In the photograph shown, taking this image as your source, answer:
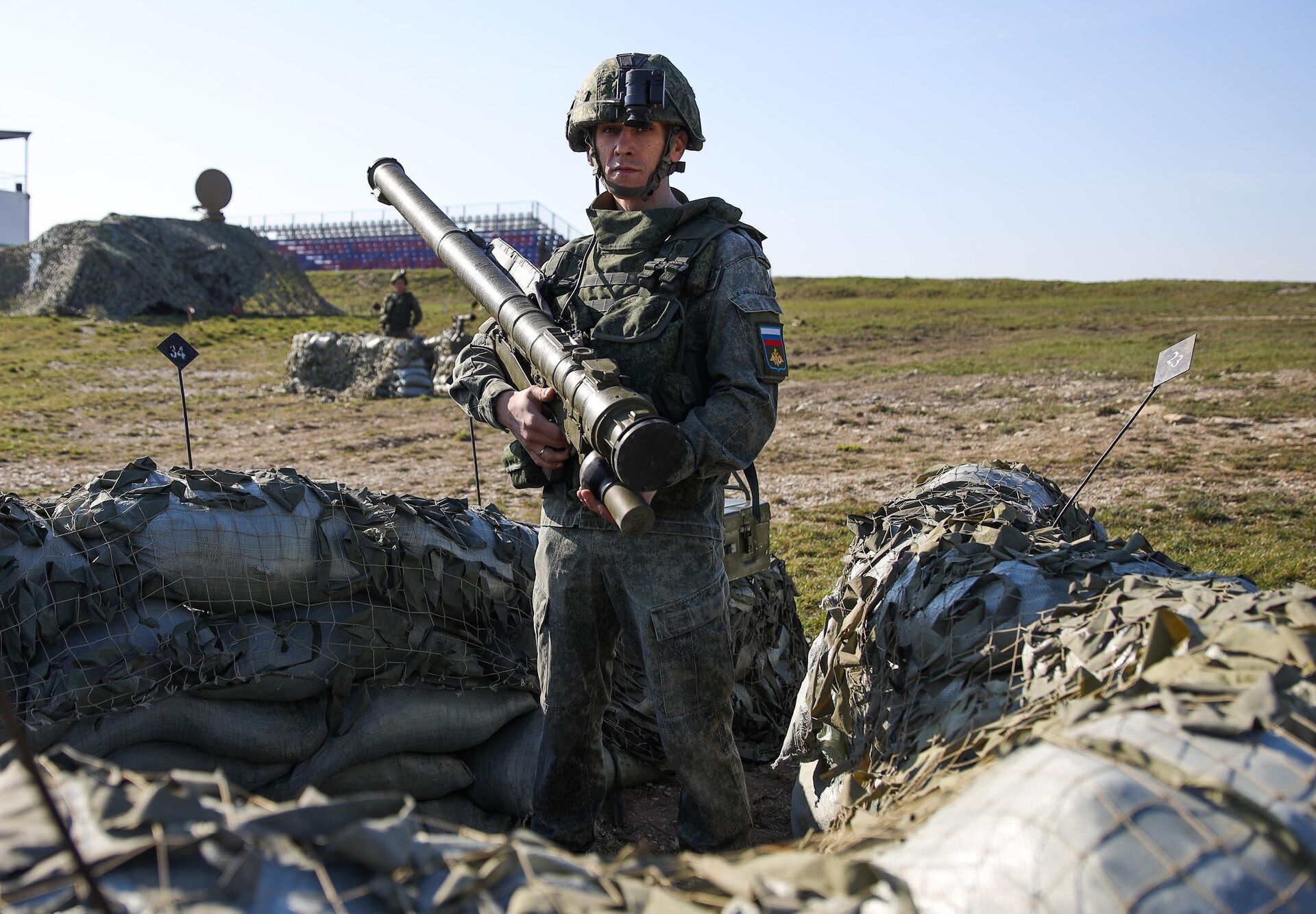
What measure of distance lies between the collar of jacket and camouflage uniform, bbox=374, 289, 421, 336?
13.6m

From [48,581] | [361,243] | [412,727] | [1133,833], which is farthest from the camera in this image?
[361,243]

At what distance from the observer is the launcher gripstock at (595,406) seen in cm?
249

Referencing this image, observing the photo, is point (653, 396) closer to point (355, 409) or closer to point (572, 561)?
point (572, 561)

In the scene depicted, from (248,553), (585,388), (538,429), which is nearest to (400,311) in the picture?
(248,553)

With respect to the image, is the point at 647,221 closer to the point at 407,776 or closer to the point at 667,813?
the point at 407,776

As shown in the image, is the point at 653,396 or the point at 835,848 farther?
the point at 653,396

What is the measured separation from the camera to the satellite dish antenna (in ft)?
97.5

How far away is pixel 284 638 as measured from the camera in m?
3.51

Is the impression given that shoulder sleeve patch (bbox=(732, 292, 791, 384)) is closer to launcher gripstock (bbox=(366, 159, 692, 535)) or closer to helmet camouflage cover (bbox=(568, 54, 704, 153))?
launcher gripstock (bbox=(366, 159, 692, 535))

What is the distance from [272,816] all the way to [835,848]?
977mm

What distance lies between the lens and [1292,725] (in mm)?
1702

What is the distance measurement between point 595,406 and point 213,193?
3063 cm

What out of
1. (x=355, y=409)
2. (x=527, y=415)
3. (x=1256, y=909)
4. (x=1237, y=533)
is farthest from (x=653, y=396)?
(x=355, y=409)

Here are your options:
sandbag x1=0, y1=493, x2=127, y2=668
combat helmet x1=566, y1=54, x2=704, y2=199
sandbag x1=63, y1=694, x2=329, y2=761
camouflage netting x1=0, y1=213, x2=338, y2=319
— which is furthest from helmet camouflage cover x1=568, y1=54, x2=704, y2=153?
camouflage netting x1=0, y1=213, x2=338, y2=319
